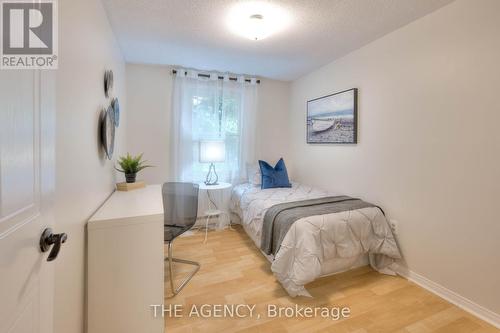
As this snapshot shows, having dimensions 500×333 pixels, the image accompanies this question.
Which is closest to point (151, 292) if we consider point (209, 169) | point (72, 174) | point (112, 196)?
point (72, 174)

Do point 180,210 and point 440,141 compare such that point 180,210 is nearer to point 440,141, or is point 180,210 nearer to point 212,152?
point 212,152

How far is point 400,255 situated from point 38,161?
269 cm

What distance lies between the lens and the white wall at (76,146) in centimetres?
98

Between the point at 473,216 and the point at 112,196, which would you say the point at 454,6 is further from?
the point at 112,196

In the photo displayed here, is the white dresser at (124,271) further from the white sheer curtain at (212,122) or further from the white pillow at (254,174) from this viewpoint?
the white pillow at (254,174)

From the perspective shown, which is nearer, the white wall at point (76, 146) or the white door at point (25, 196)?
the white door at point (25, 196)

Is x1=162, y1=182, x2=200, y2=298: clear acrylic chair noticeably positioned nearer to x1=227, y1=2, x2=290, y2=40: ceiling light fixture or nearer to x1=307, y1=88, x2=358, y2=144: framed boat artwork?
x1=227, y1=2, x2=290, y2=40: ceiling light fixture

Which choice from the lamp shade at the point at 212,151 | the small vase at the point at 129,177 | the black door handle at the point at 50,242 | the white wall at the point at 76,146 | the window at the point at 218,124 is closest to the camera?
the black door handle at the point at 50,242

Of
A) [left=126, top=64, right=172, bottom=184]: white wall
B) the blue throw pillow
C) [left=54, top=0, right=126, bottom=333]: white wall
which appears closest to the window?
[left=126, top=64, right=172, bottom=184]: white wall

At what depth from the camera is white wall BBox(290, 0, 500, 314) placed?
1585 mm

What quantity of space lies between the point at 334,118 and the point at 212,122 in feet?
5.72

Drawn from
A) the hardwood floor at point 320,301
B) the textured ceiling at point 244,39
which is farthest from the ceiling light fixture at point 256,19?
the hardwood floor at point 320,301

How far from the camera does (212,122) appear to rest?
3.39 m

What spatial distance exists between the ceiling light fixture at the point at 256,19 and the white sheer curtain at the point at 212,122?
125cm
